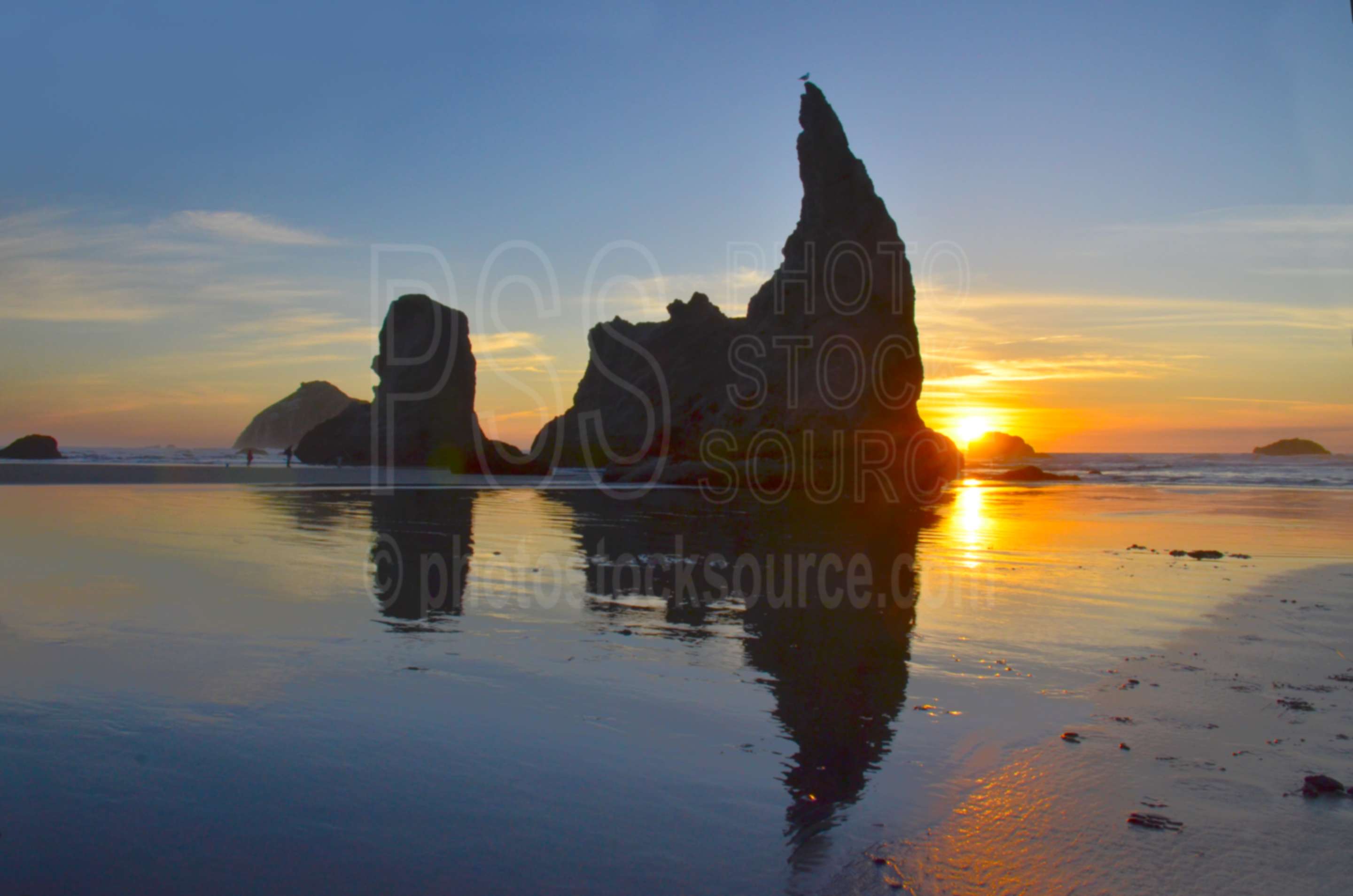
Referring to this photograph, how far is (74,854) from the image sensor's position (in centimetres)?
365

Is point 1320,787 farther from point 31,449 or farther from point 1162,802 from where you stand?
point 31,449

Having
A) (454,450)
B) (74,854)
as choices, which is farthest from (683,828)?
(454,450)

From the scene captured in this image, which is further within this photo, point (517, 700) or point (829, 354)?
point (829, 354)

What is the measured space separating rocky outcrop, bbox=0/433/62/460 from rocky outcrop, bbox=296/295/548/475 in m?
17.4

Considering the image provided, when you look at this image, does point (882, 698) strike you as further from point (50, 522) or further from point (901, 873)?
point (50, 522)

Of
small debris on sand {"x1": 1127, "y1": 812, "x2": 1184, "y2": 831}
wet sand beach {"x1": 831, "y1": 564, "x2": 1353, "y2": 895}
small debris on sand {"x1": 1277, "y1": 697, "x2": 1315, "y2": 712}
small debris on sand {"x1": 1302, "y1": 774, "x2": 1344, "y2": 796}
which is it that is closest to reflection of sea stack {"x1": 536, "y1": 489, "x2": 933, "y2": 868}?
wet sand beach {"x1": 831, "y1": 564, "x2": 1353, "y2": 895}

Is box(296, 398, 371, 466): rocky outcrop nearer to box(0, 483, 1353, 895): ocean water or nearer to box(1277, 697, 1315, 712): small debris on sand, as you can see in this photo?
box(0, 483, 1353, 895): ocean water

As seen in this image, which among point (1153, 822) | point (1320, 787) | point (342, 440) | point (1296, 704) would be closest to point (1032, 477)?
point (1296, 704)

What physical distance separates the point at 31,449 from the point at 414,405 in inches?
1057

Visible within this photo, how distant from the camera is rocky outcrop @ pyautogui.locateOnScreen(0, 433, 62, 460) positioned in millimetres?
64625

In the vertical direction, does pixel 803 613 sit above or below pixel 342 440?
below

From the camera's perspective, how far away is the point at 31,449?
64.8 metres

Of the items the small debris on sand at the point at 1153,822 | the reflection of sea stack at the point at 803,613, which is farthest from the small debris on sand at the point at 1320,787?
the reflection of sea stack at the point at 803,613

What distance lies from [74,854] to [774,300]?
48.5 m
